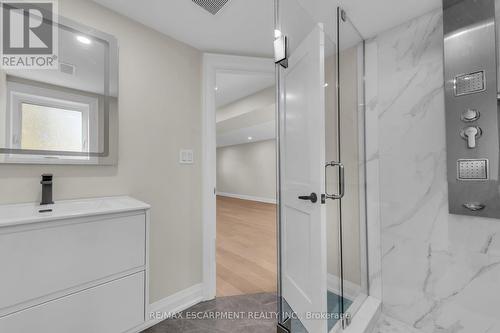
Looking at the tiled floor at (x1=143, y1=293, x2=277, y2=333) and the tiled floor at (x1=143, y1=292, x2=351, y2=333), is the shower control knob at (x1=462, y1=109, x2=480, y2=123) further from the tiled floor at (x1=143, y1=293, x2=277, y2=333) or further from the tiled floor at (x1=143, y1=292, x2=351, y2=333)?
the tiled floor at (x1=143, y1=293, x2=277, y2=333)

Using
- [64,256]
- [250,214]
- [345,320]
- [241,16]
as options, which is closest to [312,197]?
[345,320]

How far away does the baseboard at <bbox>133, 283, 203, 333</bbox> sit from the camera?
5.47 ft

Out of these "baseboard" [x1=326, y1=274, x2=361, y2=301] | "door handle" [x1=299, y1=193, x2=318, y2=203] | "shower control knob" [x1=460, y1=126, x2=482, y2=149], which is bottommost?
"baseboard" [x1=326, y1=274, x2=361, y2=301]

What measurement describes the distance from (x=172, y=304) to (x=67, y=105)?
1638mm

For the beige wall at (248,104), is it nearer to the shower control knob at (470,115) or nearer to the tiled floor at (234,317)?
the shower control knob at (470,115)

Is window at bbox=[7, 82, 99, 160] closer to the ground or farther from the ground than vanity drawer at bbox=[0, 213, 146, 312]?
farther from the ground

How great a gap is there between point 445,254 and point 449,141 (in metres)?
0.77

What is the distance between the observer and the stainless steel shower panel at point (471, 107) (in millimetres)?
1302

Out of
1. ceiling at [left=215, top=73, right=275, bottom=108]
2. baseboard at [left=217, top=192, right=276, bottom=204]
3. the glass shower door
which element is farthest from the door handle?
baseboard at [left=217, top=192, right=276, bottom=204]

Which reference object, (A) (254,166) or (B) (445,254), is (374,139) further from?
(A) (254,166)

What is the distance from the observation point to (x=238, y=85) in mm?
3582

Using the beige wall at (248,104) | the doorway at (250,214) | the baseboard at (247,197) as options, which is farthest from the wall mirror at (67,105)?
the baseboard at (247,197)

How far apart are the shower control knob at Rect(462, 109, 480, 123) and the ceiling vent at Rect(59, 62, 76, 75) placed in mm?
2460

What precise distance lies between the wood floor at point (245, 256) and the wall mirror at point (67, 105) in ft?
5.40
